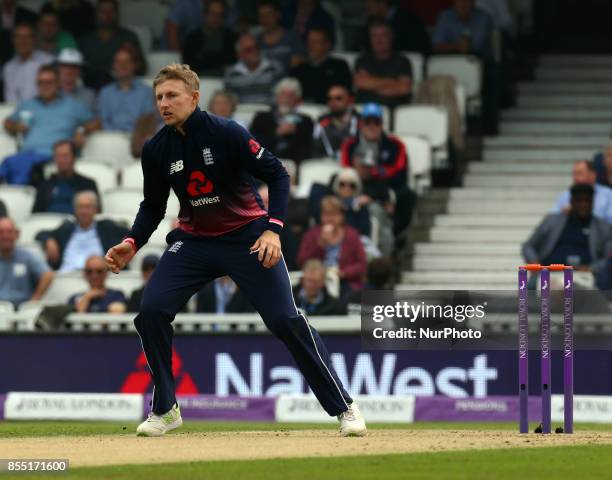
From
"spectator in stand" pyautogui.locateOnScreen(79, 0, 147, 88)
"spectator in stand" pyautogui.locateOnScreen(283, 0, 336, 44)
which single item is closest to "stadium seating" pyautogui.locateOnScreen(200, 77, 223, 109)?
"spectator in stand" pyautogui.locateOnScreen(79, 0, 147, 88)

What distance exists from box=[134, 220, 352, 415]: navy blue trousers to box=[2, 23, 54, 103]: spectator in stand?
9.91 m

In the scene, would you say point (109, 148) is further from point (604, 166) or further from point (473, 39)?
point (604, 166)

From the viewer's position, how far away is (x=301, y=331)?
9109mm

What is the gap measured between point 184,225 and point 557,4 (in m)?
12.5

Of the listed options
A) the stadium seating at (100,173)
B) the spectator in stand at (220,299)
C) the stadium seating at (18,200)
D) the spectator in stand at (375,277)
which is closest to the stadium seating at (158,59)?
the stadium seating at (100,173)

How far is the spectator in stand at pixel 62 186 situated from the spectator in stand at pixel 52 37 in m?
2.40

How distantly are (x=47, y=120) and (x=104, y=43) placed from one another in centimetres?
148

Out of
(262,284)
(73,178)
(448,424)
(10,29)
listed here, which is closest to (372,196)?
(73,178)

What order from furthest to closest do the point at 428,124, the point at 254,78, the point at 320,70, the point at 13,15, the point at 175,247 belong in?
1. the point at 13,15
2. the point at 254,78
3. the point at 320,70
4. the point at 428,124
5. the point at 175,247

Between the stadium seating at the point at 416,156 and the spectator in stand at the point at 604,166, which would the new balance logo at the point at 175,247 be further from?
the stadium seating at the point at 416,156

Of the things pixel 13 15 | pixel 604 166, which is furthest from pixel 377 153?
pixel 13 15

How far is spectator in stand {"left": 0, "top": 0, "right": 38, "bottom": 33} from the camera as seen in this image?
64.6 feet

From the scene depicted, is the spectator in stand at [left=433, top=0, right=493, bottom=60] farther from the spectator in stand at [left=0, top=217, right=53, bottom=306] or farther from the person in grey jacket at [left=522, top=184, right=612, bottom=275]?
the spectator in stand at [left=0, top=217, right=53, bottom=306]

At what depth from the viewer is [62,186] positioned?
16828 mm
